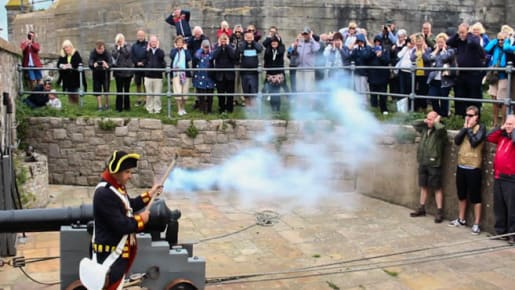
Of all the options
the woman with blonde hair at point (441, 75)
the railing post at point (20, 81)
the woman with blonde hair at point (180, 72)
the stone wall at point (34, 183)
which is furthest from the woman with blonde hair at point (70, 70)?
the woman with blonde hair at point (441, 75)

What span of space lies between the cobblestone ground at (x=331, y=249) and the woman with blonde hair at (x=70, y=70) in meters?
3.33

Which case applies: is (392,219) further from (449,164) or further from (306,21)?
(306,21)

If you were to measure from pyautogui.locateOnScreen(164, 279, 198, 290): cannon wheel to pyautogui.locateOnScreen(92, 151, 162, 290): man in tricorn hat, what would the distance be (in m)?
Result: 0.64

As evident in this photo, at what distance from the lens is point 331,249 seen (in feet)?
28.4

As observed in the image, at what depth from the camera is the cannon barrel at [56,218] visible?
623 centimetres

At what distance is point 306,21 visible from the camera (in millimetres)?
18172

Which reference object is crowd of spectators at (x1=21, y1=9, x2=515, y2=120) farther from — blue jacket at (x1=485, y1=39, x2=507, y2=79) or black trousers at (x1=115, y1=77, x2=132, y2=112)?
blue jacket at (x1=485, y1=39, x2=507, y2=79)

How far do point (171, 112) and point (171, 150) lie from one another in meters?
0.98

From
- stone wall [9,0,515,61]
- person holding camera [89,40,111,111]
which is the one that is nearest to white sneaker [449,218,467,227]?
person holding camera [89,40,111,111]

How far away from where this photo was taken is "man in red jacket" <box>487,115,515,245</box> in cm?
870

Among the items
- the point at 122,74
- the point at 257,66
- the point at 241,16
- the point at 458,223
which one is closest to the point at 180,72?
the point at 122,74

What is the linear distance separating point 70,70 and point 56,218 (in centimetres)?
792

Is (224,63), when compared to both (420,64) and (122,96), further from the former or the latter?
(420,64)

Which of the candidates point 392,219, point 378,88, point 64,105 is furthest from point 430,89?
point 64,105
